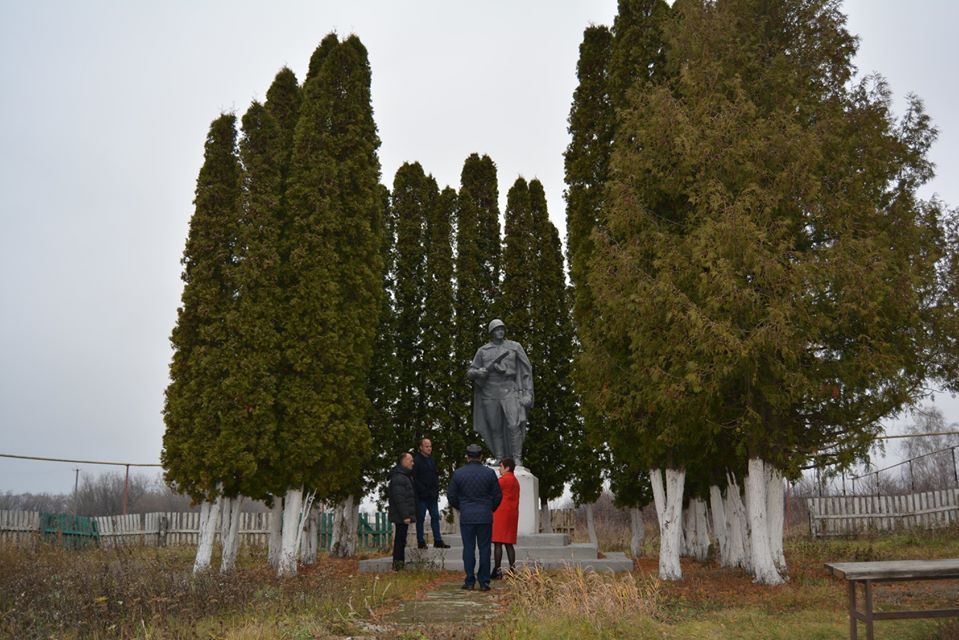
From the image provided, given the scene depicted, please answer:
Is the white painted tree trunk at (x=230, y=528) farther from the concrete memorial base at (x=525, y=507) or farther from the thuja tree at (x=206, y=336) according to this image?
the concrete memorial base at (x=525, y=507)

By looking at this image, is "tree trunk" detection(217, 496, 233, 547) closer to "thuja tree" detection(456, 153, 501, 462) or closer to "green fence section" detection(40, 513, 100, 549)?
"thuja tree" detection(456, 153, 501, 462)

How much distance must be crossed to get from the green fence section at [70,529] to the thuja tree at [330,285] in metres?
7.88

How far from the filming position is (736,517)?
13336 mm

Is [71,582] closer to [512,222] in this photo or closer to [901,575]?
[901,575]

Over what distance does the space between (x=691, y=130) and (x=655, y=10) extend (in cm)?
361

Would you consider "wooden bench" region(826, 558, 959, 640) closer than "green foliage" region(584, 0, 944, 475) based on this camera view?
Yes

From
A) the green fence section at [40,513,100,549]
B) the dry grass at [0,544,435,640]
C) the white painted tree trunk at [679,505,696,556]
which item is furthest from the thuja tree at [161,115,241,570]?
the white painted tree trunk at [679,505,696,556]

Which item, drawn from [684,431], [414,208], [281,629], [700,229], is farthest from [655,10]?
[281,629]

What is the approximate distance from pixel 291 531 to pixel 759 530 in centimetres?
741

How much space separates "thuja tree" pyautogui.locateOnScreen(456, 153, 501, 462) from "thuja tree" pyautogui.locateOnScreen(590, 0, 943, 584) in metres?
7.47

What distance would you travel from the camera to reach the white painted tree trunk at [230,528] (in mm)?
13227

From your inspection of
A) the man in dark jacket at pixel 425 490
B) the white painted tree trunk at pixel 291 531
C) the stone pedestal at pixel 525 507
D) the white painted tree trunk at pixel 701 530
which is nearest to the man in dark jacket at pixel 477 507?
the man in dark jacket at pixel 425 490

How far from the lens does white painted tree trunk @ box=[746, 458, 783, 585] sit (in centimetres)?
1059

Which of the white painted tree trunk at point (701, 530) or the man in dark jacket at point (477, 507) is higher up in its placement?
the man in dark jacket at point (477, 507)
